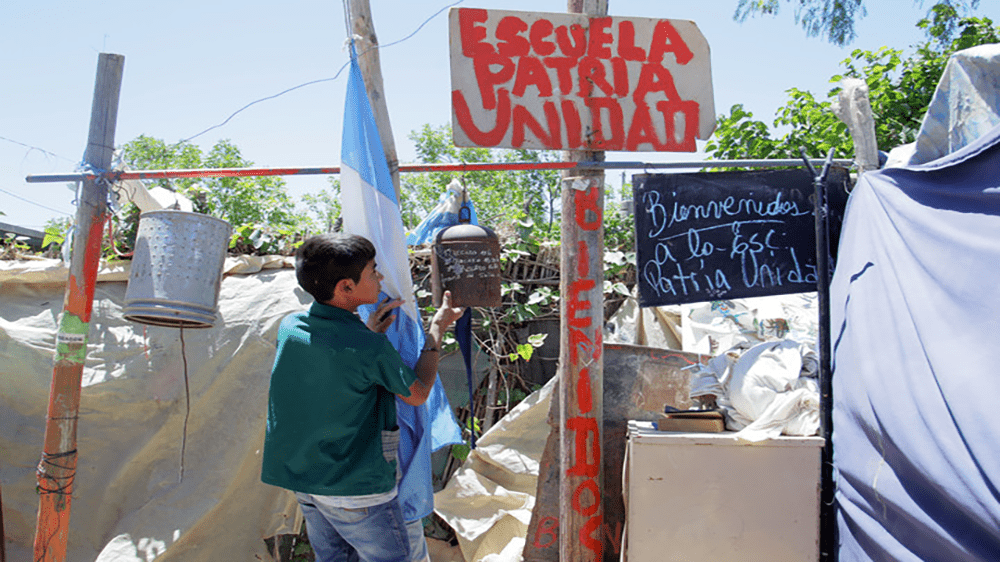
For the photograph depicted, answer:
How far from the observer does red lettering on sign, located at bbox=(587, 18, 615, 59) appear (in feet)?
11.8

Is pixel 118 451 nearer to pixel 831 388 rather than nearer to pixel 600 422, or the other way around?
pixel 600 422

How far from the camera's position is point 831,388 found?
132 inches

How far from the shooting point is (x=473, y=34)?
3545mm

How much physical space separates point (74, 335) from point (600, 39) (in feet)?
10.0

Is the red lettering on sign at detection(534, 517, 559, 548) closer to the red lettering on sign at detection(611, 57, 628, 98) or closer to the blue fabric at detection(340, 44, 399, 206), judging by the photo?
the blue fabric at detection(340, 44, 399, 206)

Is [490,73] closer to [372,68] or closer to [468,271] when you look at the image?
[372,68]

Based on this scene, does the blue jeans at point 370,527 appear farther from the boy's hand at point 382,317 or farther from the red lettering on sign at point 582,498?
the red lettering on sign at point 582,498

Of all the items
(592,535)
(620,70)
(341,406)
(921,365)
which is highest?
(620,70)

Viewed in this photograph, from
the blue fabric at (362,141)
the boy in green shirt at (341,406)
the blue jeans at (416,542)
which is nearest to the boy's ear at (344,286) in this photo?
the boy in green shirt at (341,406)

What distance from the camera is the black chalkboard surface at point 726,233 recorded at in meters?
3.73

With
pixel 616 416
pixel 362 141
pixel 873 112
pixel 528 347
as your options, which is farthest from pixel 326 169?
pixel 873 112

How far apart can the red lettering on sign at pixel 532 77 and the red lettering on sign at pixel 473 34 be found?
170 millimetres

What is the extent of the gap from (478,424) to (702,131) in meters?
3.08

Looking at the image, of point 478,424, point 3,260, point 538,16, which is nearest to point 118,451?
point 3,260
